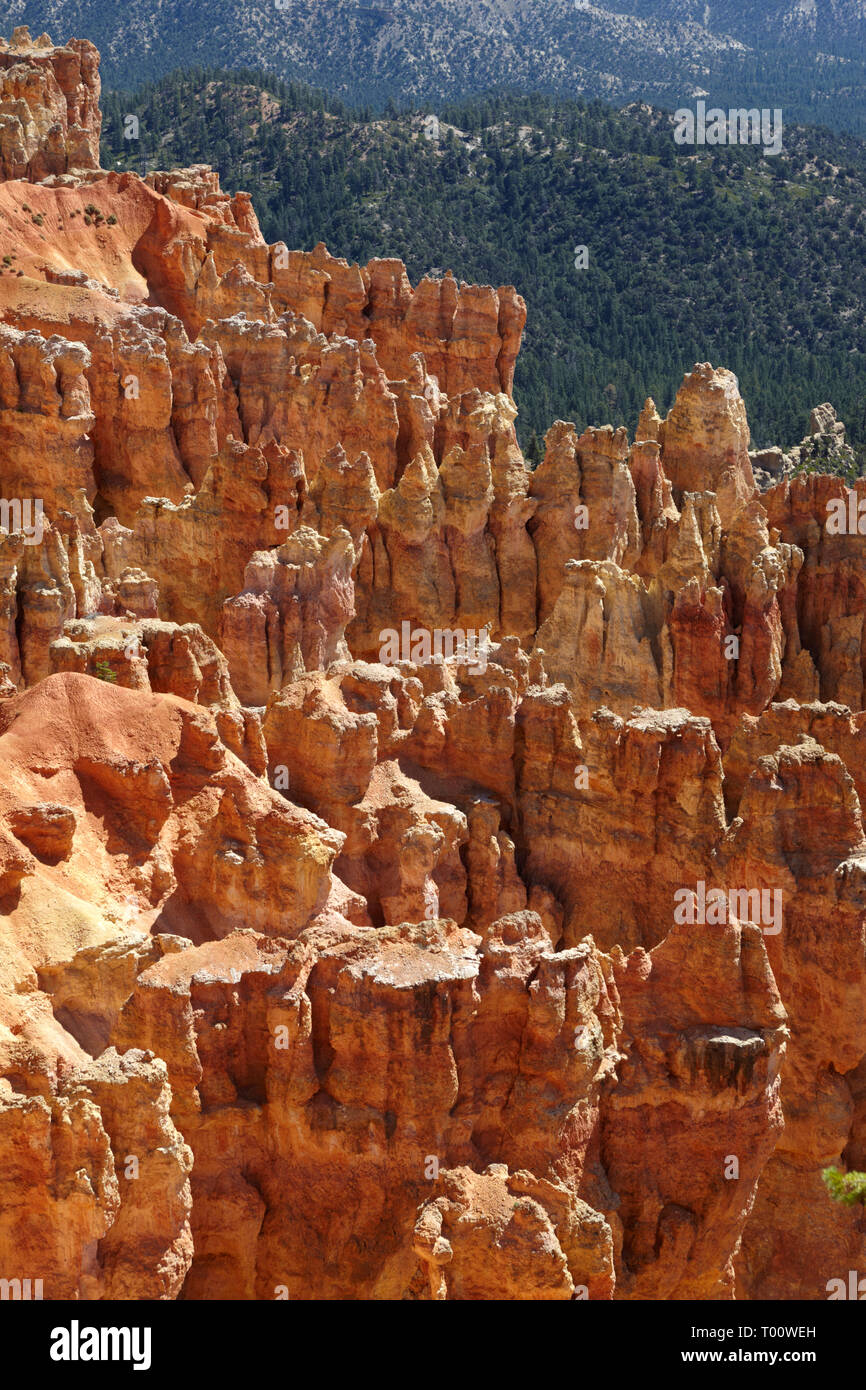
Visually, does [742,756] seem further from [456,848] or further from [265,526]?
[265,526]

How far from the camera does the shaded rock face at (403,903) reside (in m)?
20.4

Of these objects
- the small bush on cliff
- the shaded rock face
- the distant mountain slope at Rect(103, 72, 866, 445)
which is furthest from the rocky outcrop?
the small bush on cliff

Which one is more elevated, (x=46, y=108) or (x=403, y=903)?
(x=46, y=108)

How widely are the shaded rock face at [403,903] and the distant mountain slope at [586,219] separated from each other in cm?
6200

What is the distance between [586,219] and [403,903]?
374 feet

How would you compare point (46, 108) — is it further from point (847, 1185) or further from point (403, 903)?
point (847, 1185)

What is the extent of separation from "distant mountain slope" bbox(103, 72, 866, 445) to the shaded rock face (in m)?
62.0

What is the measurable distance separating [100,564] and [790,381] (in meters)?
77.7

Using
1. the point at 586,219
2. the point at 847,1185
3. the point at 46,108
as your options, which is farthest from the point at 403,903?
the point at 586,219

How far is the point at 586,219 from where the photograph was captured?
135 m

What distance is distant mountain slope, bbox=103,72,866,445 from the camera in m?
117

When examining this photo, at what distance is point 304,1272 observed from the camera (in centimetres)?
2209
